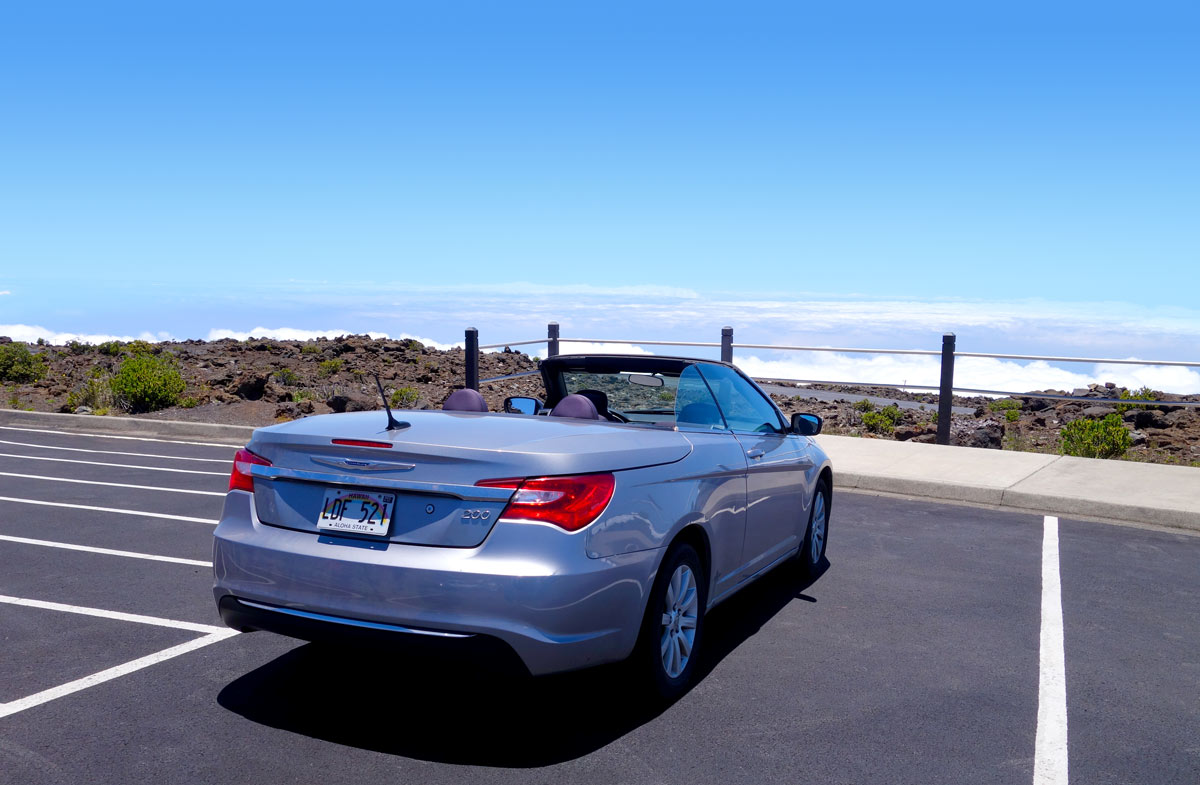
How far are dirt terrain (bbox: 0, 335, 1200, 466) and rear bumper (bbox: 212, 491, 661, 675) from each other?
36.4 feet

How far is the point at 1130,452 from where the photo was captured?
14055 mm

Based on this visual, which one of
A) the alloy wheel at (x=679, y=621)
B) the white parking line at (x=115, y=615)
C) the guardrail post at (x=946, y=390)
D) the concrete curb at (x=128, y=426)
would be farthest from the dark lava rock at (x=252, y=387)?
the alloy wheel at (x=679, y=621)

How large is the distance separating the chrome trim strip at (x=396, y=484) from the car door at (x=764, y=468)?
1.93m

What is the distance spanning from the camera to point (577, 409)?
17.8 feet

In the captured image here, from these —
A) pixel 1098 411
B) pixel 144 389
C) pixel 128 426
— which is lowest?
pixel 128 426

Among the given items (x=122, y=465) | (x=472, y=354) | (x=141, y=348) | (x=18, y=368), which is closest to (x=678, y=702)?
(x=472, y=354)

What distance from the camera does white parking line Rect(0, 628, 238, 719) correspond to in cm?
463

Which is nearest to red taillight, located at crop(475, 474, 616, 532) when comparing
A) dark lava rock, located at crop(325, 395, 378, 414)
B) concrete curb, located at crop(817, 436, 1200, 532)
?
concrete curb, located at crop(817, 436, 1200, 532)

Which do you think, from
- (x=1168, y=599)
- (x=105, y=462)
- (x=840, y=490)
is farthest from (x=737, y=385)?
(x=105, y=462)

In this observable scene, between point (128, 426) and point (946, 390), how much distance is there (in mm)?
12367

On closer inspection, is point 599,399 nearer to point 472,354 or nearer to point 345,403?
point 472,354

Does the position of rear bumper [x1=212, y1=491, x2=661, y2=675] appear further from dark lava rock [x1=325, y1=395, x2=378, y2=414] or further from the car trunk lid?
dark lava rock [x1=325, y1=395, x2=378, y2=414]

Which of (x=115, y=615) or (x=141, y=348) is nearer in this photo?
(x=115, y=615)

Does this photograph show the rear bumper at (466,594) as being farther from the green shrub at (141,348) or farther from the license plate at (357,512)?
the green shrub at (141,348)
